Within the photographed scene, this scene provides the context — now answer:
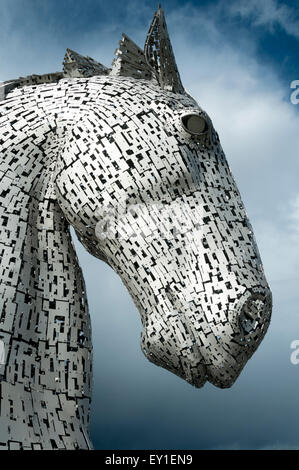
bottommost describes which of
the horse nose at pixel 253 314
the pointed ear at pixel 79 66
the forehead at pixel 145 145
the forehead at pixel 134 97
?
the horse nose at pixel 253 314

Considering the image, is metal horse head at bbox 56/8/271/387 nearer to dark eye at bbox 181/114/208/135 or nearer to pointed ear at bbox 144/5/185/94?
dark eye at bbox 181/114/208/135

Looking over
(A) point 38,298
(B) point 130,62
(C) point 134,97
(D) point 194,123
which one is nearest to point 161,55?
(B) point 130,62

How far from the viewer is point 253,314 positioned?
6.71ft

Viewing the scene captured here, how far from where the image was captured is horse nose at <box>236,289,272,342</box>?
79.9 inches

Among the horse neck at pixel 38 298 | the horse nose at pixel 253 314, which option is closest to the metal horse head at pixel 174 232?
the horse nose at pixel 253 314

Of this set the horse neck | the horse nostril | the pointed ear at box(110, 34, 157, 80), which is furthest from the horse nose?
the pointed ear at box(110, 34, 157, 80)

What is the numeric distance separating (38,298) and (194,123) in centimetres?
92

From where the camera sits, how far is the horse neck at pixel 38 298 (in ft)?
6.73

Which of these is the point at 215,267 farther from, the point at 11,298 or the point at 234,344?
the point at 11,298

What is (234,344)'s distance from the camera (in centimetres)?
202

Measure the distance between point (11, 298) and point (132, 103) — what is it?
35.6 inches

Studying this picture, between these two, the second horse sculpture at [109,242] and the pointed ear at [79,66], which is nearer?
the second horse sculpture at [109,242]

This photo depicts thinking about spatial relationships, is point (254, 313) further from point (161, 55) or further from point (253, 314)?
point (161, 55)

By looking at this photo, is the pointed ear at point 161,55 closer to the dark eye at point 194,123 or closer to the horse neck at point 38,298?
the dark eye at point 194,123
